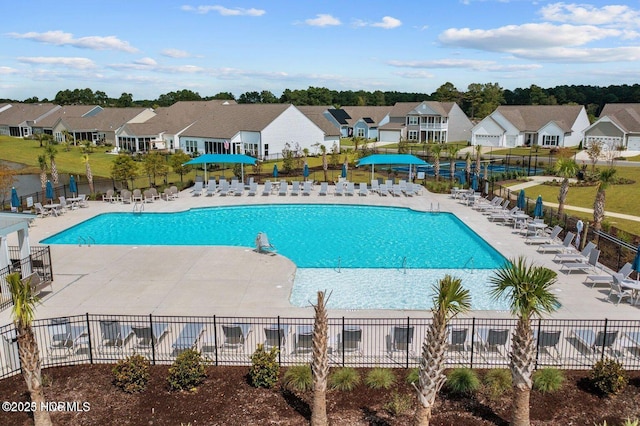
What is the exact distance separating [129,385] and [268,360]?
3.06 meters

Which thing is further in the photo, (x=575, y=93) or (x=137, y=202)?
(x=575, y=93)

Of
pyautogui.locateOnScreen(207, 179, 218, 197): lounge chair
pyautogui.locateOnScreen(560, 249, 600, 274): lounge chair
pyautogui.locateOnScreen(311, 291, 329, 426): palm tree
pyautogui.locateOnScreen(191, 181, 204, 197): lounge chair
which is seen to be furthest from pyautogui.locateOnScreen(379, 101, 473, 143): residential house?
pyautogui.locateOnScreen(311, 291, 329, 426): palm tree

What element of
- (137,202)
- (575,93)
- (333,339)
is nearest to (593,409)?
(333,339)

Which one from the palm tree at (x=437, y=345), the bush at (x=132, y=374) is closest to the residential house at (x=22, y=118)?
the bush at (x=132, y=374)

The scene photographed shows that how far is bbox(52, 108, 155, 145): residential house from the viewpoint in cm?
7469

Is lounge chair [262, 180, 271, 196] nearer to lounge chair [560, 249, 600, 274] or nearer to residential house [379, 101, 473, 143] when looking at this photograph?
lounge chair [560, 249, 600, 274]

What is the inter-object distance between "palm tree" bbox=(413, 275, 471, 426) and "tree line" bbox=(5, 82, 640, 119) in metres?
104

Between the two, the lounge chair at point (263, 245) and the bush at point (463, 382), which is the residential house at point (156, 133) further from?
the bush at point (463, 382)

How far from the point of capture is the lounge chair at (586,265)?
62.3 feet

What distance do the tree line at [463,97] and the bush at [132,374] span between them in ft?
340

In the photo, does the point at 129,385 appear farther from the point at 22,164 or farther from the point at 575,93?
the point at 575,93

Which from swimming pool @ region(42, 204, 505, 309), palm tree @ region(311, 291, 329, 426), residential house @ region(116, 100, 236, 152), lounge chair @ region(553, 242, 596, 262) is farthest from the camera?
residential house @ region(116, 100, 236, 152)

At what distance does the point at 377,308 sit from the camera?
54.4 feet

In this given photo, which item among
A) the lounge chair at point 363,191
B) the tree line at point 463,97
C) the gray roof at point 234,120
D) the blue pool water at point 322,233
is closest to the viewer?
the blue pool water at point 322,233
